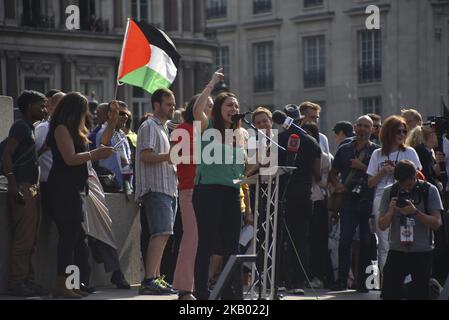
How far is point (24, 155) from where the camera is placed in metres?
12.0

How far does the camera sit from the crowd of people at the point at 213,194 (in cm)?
1111

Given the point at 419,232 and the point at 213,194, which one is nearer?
the point at 213,194

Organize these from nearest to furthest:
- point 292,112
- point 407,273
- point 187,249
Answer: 1. point 407,273
2. point 187,249
3. point 292,112

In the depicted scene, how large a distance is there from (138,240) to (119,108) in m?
1.52

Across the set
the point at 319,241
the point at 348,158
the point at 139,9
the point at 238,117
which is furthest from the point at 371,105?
the point at 238,117

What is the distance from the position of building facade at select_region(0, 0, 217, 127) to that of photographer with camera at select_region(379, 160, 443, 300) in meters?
34.5

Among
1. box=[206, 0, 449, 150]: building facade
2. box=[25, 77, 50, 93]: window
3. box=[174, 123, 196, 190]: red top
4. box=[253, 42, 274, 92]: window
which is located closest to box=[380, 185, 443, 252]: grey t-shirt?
box=[174, 123, 196, 190]: red top

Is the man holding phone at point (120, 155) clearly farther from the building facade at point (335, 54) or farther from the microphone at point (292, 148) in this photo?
the building facade at point (335, 54)

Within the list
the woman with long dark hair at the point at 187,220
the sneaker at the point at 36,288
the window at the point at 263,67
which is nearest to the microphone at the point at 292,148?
the woman with long dark hair at the point at 187,220

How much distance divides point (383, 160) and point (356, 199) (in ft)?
3.19

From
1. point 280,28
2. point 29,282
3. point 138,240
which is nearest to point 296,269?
point 138,240

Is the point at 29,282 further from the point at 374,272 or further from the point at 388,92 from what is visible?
the point at 388,92

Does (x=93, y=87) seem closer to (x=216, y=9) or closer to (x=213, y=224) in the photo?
(x=216, y=9)

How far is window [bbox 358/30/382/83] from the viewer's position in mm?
52862
